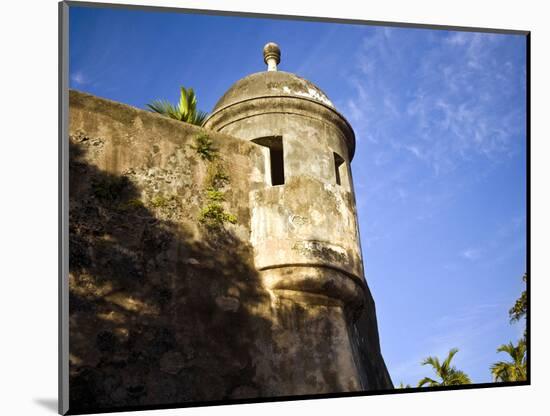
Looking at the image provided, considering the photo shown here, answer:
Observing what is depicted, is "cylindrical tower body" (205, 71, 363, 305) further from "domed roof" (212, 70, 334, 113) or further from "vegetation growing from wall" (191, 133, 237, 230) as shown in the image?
"vegetation growing from wall" (191, 133, 237, 230)

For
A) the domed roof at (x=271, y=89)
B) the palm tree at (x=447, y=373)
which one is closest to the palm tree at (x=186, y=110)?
the domed roof at (x=271, y=89)

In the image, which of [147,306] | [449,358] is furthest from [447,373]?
[147,306]

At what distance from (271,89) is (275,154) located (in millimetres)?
981

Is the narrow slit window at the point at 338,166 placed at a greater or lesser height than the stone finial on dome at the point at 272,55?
lesser

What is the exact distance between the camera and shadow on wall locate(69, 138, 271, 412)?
6.45 m

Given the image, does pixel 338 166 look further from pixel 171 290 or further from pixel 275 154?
pixel 171 290

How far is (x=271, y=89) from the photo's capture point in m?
8.94

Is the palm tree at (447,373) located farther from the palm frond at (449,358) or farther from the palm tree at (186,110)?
the palm tree at (186,110)

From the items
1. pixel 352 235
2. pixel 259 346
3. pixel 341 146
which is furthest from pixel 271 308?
pixel 341 146

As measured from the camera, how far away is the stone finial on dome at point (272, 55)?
962 centimetres

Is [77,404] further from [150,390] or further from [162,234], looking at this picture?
[162,234]

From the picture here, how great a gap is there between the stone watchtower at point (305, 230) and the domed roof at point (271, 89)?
2 cm

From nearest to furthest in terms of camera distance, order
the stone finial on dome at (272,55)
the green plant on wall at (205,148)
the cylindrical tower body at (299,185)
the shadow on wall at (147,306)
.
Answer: the shadow on wall at (147,306), the cylindrical tower body at (299,185), the green plant on wall at (205,148), the stone finial on dome at (272,55)

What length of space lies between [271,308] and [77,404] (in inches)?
92.4
